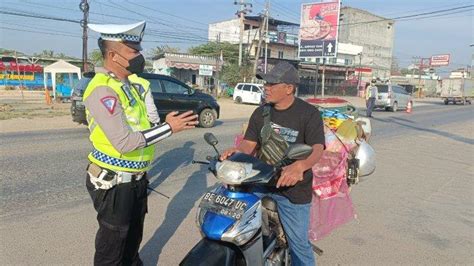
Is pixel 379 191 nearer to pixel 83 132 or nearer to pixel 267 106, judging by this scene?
pixel 267 106

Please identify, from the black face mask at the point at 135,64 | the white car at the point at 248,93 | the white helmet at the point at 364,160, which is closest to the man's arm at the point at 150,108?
the black face mask at the point at 135,64

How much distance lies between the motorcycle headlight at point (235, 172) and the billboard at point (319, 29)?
1315 inches

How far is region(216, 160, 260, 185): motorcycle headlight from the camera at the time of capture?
2227 millimetres

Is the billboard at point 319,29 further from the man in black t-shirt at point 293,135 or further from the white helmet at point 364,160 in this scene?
the man in black t-shirt at point 293,135

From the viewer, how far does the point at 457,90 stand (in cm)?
4238

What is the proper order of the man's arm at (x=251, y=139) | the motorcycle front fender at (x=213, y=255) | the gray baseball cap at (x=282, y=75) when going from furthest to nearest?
the man's arm at (x=251, y=139) → the gray baseball cap at (x=282, y=75) → the motorcycle front fender at (x=213, y=255)

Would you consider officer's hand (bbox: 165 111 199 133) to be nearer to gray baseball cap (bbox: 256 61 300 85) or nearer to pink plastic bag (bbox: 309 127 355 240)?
gray baseball cap (bbox: 256 61 300 85)

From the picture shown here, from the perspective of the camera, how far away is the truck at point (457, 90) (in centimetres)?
4228

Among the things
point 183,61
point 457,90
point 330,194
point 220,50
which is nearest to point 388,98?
point 457,90

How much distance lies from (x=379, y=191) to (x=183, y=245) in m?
3.71

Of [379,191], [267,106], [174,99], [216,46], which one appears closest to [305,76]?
[216,46]

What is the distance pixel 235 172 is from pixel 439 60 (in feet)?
295

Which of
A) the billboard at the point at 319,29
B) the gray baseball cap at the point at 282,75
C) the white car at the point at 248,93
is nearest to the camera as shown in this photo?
the gray baseball cap at the point at 282,75

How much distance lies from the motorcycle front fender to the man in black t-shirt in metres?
0.58
